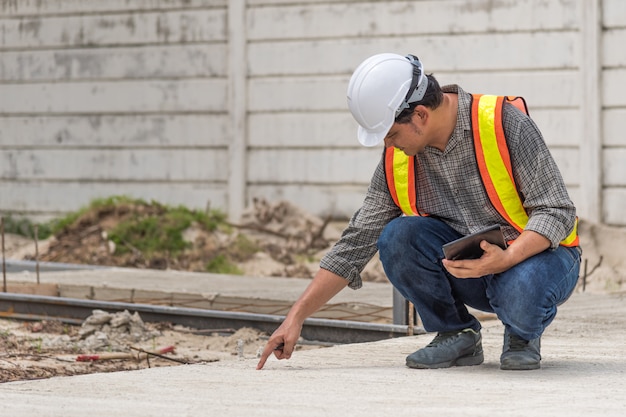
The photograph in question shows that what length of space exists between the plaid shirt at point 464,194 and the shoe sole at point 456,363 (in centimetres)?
33

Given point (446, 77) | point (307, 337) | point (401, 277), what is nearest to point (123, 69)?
point (446, 77)

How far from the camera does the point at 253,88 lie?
10258 mm

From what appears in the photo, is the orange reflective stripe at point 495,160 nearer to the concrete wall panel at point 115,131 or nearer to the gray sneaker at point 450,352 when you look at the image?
the gray sneaker at point 450,352

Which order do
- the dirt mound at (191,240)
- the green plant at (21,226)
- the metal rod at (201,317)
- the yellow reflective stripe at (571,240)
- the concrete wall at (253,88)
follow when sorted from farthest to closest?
the green plant at (21,226), the dirt mound at (191,240), the concrete wall at (253,88), the metal rod at (201,317), the yellow reflective stripe at (571,240)

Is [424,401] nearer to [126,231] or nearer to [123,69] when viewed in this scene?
[126,231]

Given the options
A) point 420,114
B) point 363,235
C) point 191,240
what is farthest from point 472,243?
point 191,240

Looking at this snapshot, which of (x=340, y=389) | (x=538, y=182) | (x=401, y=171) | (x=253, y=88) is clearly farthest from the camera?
(x=253, y=88)

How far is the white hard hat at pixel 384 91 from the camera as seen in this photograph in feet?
11.5

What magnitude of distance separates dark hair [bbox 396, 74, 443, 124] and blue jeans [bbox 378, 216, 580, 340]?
1.34ft

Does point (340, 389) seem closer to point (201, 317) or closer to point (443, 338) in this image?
point (443, 338)

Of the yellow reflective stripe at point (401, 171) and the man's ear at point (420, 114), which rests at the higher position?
the man's ear at point (420, 114)

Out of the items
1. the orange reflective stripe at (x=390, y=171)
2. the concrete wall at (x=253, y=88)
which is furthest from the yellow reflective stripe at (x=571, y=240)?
the concrete wall at (x=253, y=88)

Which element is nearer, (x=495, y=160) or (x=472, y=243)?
(x=472, y=243)

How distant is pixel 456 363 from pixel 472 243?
A: 0.64 m
